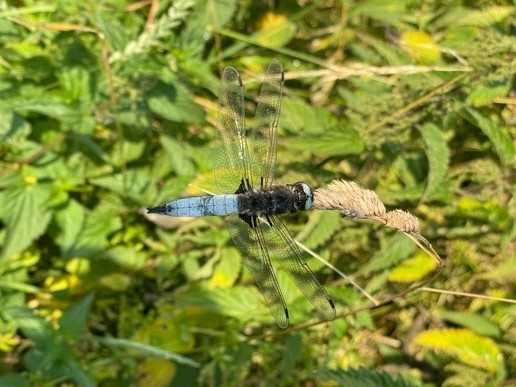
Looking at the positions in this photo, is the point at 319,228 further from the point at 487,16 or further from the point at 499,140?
the point at 487,16

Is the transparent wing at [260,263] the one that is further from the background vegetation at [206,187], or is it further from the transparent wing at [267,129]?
the background vegetation at [206,187]

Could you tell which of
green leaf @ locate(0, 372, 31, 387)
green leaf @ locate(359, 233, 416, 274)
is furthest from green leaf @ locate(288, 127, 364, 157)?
green leaf @ locate(0, 372, 31, 387)

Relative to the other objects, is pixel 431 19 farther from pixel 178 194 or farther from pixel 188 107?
pixel 178 194

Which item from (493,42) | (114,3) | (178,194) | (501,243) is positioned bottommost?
(501,243)

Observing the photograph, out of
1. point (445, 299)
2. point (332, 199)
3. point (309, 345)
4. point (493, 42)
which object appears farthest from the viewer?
point (445, 299)

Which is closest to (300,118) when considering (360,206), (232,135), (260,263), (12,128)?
(232,135)

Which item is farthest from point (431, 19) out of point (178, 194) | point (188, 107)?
point (178, 194)
